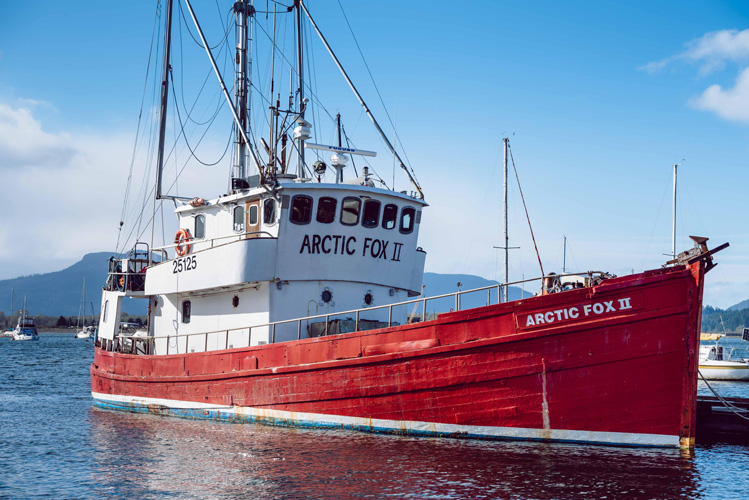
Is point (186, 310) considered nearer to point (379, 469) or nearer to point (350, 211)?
point (350, 211)

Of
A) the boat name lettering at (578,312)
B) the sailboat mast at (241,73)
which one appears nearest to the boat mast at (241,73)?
the sailboat mast at (241,73)

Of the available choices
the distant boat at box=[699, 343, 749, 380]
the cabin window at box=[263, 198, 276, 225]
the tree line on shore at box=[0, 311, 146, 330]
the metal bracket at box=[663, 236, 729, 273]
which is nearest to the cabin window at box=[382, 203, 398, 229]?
the cabin window at box=[263, 198, 276, 225]

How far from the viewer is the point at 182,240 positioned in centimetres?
1828

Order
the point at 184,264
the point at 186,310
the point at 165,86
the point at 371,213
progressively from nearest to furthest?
the point at 371,213
the point at 184,264
the point at 186,310
the point at 165,86

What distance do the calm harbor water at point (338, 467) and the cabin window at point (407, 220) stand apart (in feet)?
16.7

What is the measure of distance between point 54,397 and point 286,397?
548 inches

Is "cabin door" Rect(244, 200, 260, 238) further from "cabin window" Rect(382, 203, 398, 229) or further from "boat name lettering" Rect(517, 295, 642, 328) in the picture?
"boat name lettering" Rect(517, 295, 642, 328)

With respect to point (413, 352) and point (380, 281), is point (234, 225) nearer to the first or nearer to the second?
point (380, 281)

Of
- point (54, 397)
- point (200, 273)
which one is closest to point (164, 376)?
point (200, 273)

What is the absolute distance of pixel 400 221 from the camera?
54.0 feet

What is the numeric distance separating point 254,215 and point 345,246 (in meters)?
2.14

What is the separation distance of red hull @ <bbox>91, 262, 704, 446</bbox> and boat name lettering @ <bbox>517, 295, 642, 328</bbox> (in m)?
0.02

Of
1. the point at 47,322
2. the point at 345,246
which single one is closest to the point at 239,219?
the point at 345,246

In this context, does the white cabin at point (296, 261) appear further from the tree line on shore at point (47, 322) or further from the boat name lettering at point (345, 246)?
the tree line on shore at point (47, 322)
